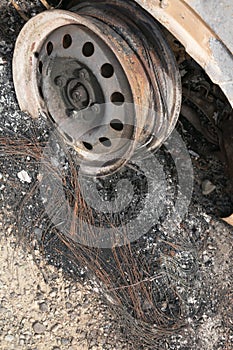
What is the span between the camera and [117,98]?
8.11ft

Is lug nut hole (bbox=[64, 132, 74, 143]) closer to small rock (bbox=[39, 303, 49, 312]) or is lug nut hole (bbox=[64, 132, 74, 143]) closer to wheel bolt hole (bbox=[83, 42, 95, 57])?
wheel bolt hole (bbox=[83, 42, 95, 57])

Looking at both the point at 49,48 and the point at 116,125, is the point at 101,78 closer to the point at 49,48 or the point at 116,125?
the point at 116,125

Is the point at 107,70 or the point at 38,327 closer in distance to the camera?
the point at 107,70

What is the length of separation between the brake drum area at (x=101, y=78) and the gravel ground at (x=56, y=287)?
0.15 metres

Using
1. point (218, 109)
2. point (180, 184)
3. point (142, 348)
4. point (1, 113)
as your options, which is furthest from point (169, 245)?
point (1, 113)

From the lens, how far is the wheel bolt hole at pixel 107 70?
7.96ft

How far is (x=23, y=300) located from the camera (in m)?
2.60

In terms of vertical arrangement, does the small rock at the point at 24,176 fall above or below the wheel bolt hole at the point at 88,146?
below

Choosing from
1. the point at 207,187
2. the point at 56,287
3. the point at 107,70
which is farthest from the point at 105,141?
the point at 56,287

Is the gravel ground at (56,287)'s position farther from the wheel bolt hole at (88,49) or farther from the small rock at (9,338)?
the wheel bolt hole at (88,49)

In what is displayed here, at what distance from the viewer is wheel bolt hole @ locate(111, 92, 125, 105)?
245cm

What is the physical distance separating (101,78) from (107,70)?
45mm

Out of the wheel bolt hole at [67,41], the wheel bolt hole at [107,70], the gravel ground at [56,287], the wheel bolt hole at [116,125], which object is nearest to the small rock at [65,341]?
the gravel ground at [56,287]

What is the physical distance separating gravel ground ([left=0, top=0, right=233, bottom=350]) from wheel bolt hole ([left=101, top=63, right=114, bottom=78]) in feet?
1.58
